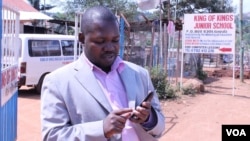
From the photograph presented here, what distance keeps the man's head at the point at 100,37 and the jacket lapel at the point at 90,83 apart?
63 mm

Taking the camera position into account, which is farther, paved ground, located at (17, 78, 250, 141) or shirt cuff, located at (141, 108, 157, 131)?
paved ground, located at (17, 78, 250, 141)

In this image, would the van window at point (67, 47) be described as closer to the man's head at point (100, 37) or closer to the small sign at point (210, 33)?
the small sign at point (210, 33)

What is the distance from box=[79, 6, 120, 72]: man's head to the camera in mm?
1820

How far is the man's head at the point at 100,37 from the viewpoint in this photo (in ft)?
5.97

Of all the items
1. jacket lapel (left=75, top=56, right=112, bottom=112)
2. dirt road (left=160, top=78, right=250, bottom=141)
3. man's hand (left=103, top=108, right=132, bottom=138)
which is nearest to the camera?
man's hand (left=103, top=108, right=132, bottom=138)

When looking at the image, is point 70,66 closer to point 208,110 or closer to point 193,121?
point 193,121

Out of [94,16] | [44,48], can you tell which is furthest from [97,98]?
[44,48]

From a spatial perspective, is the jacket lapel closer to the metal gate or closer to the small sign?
the metal gate

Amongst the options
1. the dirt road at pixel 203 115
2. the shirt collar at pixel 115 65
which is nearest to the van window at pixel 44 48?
the dirt road at pixel 203 115

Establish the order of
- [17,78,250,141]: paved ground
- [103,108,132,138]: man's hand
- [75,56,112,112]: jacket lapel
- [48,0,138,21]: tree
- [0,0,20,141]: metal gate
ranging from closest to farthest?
[103,108,132,138]: man's hand → [75,56,112,112]: jacket lapel → [0,0,20,141]: metal gate → [17,78,250,141]: paved ground → [48,0,138,21]: tree

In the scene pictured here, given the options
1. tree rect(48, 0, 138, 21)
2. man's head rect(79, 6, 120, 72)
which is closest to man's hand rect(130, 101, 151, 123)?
man's head rect(79, 6, 120, 72)

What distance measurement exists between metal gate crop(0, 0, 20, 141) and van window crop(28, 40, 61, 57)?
5.30m

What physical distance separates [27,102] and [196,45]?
5580 millimetres

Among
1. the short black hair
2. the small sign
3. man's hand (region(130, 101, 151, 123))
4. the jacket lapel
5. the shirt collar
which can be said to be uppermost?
the small sign
